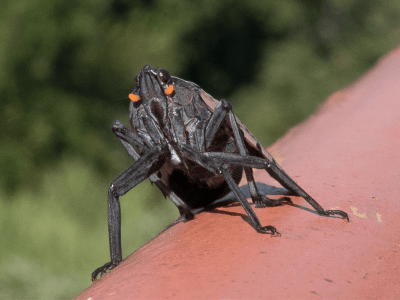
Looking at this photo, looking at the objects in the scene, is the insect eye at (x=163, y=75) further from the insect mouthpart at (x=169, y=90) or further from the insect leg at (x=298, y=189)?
the insect leg at (x=298, y=189)

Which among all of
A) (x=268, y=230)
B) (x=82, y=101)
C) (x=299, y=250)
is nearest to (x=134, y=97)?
(x=268, y=230)

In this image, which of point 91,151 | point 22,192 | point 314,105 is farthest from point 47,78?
point 314,105

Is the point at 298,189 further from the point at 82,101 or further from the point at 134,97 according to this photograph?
the point at 82,101

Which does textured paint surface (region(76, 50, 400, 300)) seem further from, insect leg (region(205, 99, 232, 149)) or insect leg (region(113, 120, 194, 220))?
insect leg (region(205, 99, 232, 149))

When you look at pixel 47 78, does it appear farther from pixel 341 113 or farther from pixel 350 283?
pixel 350 283

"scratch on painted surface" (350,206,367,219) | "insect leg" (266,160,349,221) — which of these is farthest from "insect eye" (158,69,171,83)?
"scratch on painted surface" (350,206,367,219)

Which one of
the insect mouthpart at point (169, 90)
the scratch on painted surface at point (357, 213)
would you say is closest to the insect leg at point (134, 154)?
the insect mouthpart at point (169, 90)
